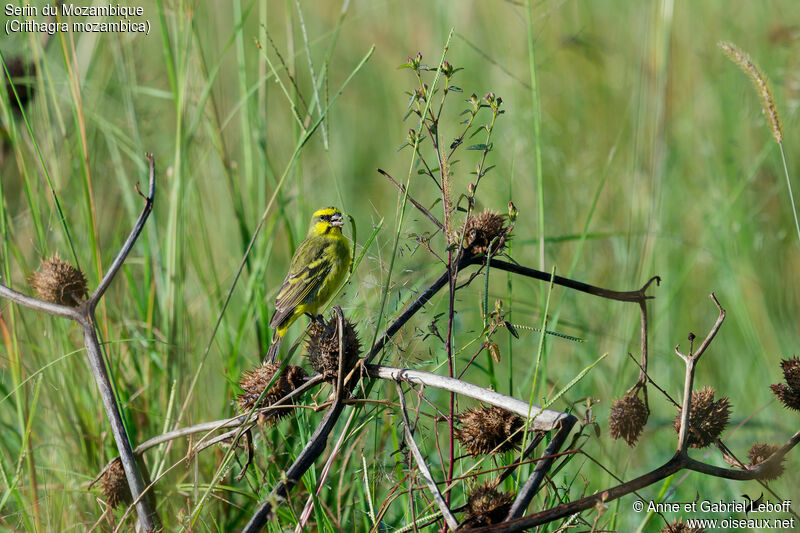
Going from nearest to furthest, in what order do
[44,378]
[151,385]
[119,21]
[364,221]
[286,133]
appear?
[44,378] < [151,385] < [119,21] < [364,221] < [286,133]

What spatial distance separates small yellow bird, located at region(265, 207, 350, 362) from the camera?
112 inches

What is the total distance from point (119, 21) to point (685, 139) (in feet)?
11.9

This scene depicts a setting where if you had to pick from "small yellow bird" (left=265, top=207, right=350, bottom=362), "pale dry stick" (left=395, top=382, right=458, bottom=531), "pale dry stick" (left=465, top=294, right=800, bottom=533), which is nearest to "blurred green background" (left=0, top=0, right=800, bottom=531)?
"small yellow bird" (left=265, top=207, right=350, bottom=362)

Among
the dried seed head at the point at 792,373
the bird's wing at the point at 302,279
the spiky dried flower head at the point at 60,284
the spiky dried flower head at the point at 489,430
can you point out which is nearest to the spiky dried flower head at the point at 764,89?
the dried seed head at the point at 792,373

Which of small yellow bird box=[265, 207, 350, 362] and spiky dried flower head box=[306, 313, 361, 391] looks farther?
small yellow bird box=[265, 207, 350, 362]

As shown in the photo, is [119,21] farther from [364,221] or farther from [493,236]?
[493,236]

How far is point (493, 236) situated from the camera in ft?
5.42

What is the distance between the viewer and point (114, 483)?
1923 mm

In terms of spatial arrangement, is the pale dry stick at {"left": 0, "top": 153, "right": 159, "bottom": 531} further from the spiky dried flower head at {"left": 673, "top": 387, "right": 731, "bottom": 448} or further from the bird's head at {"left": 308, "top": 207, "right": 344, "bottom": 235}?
the bird's head at {"left": 308, "top": 207, "right": 344, "bottom": 235}

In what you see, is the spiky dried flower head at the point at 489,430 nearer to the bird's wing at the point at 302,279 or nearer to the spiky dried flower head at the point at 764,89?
the spiky dried flower head at the point at 764,89

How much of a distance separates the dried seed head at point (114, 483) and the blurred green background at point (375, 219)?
0.71ft

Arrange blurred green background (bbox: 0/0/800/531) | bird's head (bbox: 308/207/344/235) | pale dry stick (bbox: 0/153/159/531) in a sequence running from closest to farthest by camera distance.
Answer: pale dry stick (bbox: 0/153/159/531), blurred green background (bbox: 0/0/800/531), bird's head (bbox: 308/207/344/235)

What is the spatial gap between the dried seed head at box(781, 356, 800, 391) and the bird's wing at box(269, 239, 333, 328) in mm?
1671

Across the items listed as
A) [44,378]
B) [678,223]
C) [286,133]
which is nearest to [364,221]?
[286,133]
